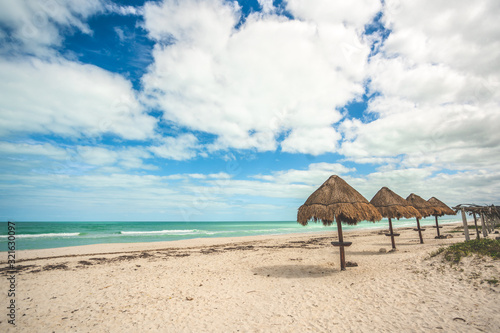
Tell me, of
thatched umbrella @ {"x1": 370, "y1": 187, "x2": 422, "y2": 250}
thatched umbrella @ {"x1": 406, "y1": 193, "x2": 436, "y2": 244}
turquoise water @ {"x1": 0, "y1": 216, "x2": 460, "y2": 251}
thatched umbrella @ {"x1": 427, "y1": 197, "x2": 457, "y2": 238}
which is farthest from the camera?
turquoise water @ {"x1": 0, "y1": 216, "x2": 460, "y2": 251}

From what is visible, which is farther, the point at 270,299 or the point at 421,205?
the point at 421,205

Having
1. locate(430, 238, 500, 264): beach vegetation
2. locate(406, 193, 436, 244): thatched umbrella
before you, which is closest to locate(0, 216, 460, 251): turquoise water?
locate(430, 238, 500, 264): beach vegetation

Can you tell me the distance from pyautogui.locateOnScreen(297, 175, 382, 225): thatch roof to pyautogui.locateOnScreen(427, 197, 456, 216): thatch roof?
10.1 meters

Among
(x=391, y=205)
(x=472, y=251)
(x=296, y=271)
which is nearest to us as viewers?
(x=472, y=251)

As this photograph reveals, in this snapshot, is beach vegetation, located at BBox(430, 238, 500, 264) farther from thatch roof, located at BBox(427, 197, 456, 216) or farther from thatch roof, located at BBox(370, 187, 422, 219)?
thatch roof, located at BBox(427, 197, 456, 216)

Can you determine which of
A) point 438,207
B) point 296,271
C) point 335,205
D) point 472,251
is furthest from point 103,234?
point 472,251

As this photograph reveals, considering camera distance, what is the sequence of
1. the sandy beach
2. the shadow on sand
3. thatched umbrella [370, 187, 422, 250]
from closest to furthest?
1. the sandy beach
2. the shadow on sand
3. thatched umbrella [370, 187, 422, 250]

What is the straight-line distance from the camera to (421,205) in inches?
621

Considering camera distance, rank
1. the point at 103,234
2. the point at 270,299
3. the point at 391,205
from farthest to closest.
→ the point at 103,234 < the point at 391,205 < the point at 270,299

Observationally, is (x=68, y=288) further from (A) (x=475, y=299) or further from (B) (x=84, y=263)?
(A) (x=475, y=299)

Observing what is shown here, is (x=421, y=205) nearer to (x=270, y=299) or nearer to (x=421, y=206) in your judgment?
(x=421, y=206)

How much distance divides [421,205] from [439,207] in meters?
1.90

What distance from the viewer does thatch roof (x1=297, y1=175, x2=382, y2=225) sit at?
877 centimetres

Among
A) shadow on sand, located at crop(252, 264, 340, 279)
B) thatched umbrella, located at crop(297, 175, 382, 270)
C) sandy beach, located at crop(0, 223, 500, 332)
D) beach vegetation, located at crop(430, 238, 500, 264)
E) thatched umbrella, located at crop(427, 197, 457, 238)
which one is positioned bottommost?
shadow on sand, located at crop(252, 264, 340, 279)
